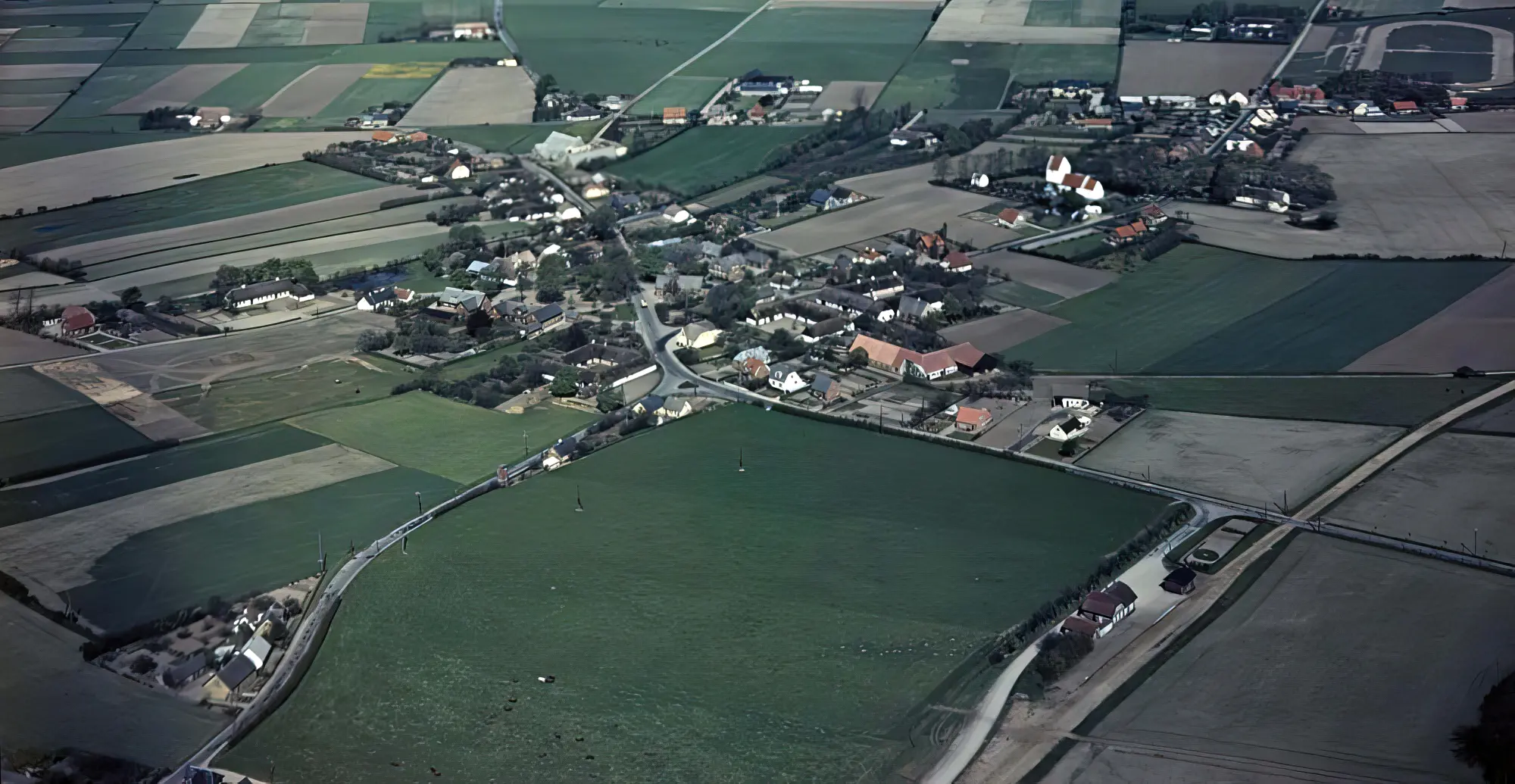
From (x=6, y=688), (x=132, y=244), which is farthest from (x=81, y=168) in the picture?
(x=6, y=688)

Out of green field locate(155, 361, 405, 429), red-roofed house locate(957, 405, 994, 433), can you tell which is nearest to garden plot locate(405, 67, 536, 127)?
green field locate(155, 361, 405, 429)

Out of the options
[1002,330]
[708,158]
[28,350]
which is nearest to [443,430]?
[28,350]

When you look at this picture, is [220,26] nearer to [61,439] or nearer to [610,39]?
[610,39]

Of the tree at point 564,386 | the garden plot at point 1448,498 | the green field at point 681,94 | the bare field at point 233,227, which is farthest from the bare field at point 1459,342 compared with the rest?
the green field at point 681,94

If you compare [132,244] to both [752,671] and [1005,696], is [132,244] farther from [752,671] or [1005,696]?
[1005,696]

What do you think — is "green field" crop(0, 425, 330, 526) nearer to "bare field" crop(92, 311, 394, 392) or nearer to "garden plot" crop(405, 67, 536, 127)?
"bare field" crop(92, 311, 394, 392)
